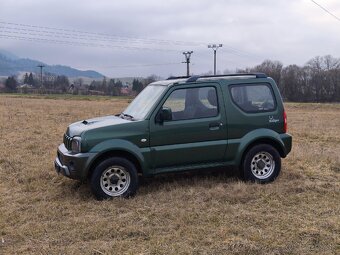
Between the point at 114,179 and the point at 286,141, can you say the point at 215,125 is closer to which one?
the point at 286,141

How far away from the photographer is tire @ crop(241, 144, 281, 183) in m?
7.49

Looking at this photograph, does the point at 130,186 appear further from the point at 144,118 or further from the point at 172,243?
the point at 172,243

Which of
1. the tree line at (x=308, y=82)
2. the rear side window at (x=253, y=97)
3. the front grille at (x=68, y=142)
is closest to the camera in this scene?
the front grille at (x=68, y=142)

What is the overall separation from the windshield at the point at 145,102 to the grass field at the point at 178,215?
1.21 m

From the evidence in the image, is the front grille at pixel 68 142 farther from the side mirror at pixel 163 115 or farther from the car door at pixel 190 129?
the side mirror at pixel 163 115

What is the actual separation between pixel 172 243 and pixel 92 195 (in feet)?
7.69

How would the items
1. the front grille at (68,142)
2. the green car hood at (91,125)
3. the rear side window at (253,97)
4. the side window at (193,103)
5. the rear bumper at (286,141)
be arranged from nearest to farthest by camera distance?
1. the green car hood at (91,125)
2. the front grille at (68,142)
3. the side window at (193,103)
4. the rear side window at (253,97)
5. the rear bumper at (286,141)

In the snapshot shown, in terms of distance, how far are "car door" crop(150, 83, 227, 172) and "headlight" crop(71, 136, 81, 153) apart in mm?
1080

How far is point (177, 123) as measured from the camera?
7027mm

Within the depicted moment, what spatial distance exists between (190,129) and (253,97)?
4.29ft

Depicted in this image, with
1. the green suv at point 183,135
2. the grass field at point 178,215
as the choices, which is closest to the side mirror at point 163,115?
the green suv at point 183,135

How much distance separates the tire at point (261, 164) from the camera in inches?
295

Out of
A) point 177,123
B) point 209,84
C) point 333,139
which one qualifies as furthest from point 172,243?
point 333,139

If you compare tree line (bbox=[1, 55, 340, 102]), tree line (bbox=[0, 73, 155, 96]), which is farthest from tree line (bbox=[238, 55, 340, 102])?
tree line (bbox=[0, 73, 155, 96])
